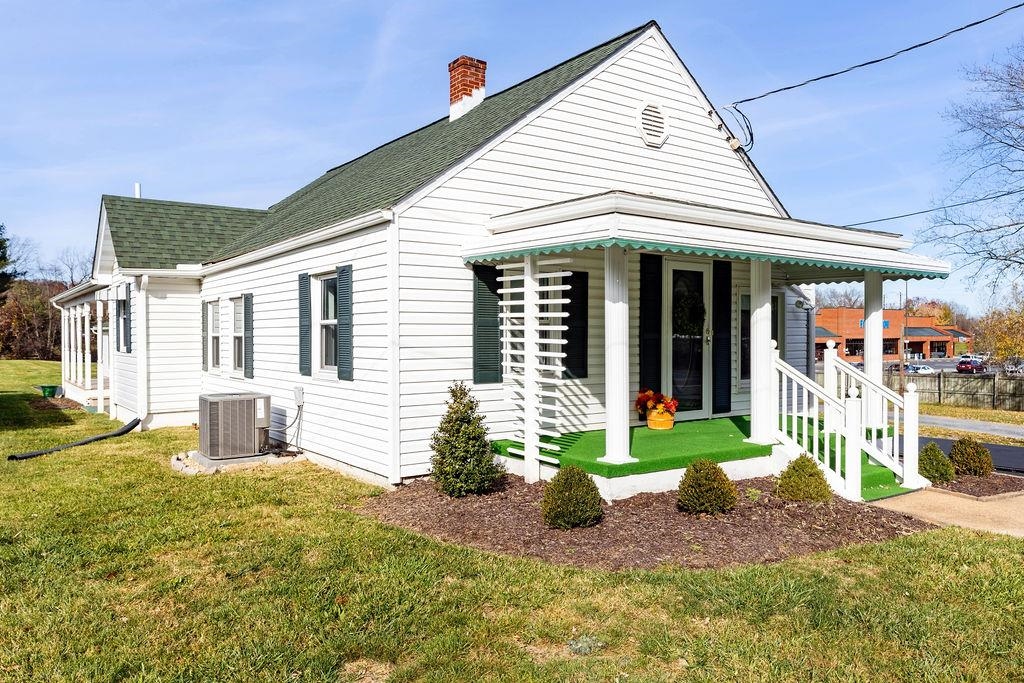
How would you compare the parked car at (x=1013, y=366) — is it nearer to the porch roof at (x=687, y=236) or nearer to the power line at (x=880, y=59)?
the power line at (x=880, y=59)

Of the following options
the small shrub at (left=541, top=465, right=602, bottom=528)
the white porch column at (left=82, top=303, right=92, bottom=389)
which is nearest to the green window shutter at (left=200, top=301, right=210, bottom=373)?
the white porch column at (left=82, top=303, right=92, bottom=389)

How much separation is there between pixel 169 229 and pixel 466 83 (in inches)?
291

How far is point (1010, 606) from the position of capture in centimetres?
452

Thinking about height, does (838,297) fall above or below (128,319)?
above

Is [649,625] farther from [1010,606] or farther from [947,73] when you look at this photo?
[947,73]

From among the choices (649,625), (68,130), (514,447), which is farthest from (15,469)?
(68,130)

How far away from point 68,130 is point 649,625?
20067mm

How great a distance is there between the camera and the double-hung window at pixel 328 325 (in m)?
9.44

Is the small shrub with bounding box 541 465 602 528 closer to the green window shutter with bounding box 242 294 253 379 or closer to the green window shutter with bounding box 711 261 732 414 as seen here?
Answer: the green window shutter with bounding box 711 261 732 414

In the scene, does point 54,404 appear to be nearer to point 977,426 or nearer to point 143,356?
point 143,356

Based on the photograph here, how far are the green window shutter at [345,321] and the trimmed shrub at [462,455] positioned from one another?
1.75 meters

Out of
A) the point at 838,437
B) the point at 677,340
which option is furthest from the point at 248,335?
the point at 838,437

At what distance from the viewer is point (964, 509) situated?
7133 millimetres

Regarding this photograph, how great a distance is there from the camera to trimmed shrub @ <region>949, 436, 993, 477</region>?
858cm
